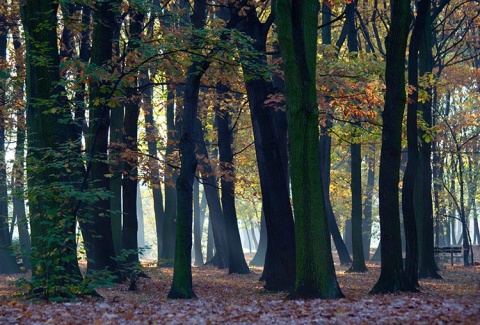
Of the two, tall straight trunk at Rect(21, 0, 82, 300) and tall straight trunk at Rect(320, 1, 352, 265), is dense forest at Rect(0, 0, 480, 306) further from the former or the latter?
tall straight trunk at Rect(320, 1, 352, 265)

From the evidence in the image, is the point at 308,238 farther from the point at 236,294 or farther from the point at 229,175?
the point at 229,175

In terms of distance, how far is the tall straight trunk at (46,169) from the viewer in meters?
12.6

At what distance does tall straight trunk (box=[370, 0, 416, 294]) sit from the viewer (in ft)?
46.6

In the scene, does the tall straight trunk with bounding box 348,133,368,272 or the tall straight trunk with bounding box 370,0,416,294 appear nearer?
the tall straight trunk with bounding box 370,0,416,294

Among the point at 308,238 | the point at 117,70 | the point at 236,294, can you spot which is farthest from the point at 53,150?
the point at 236,294

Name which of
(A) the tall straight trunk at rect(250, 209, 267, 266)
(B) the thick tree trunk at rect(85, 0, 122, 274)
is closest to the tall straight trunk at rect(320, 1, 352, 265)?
(A) the tall straight trunk at rect(250, 209, 267, 266)

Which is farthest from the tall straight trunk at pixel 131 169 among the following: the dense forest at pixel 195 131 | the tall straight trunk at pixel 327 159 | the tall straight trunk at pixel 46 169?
the tall straight trunk at pixel 327 159

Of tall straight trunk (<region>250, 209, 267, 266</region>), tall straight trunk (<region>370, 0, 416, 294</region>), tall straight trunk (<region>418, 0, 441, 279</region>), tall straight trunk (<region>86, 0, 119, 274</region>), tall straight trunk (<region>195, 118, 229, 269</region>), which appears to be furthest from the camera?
tall straight trunk (<region>250, 209, 267, 266</region>)

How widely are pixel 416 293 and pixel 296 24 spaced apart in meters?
6.33

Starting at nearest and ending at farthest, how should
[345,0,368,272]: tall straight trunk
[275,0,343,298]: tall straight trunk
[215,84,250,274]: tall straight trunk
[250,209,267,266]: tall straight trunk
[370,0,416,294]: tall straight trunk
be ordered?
[275,0,343,298]: tall straight trunk, [370,0,416,294]: tall straight trunk, [345,0,368,272]: tall straight trunk, [215,84,250,274]: tall straight trunk, [250,209,267,266]: tall straight trunk

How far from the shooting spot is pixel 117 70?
51.1 ft

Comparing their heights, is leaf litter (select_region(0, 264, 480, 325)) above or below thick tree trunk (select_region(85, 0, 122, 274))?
below

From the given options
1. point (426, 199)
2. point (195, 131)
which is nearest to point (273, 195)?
point (195, 131)

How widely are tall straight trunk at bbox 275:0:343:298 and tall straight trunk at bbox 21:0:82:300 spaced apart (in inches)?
174
